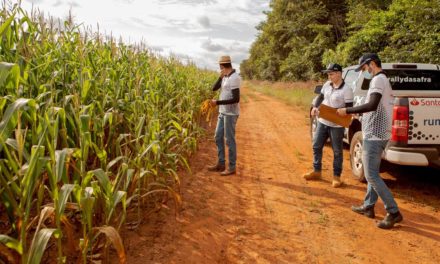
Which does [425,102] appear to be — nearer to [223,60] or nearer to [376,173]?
[376,173]

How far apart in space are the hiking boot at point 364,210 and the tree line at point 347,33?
9.41 meters

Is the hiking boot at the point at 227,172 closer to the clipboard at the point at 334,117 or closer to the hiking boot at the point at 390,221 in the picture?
the clipboard at the point at 334,117

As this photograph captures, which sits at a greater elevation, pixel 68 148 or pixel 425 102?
pixel 425 102

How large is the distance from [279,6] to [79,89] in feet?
99.6

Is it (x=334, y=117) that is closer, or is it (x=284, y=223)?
(x=284, y=223)

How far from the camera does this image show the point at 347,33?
966 inches

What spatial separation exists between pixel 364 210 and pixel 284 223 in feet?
3.70

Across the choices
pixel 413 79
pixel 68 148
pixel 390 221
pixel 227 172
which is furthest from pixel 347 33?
pixel 68 148

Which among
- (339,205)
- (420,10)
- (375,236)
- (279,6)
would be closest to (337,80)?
(339,205)

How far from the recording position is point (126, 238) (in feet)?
11.7

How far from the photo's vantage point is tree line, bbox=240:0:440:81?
40.7ft

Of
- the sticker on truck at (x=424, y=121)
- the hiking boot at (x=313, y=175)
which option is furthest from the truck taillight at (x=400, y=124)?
the hiking boot at (x=313, y=175)

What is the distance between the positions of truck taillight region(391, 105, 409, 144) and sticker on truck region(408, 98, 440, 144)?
0.10 meters

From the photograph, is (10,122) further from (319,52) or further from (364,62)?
(319,52)
